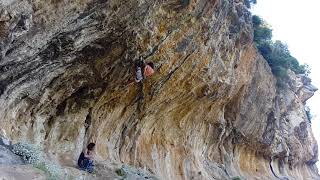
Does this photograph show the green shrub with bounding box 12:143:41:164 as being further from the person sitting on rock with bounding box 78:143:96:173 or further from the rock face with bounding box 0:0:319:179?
the person sitting on rock with bounding box 78:143:96:173

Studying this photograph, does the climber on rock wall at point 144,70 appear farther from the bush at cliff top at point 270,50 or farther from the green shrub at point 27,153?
the bush at cliff top at point 270,50

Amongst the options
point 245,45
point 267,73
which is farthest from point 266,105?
point 245,45

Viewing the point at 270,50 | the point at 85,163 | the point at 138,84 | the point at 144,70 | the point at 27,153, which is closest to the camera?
the point at 27,153

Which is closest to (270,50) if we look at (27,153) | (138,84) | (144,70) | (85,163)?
(138,84)

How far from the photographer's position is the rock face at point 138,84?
576 inches

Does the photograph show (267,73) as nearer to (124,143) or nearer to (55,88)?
(124,143)

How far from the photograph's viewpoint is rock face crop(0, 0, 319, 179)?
14625mm

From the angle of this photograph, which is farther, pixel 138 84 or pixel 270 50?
pixel 270 50

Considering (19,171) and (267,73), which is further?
(267,73)

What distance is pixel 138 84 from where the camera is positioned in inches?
739

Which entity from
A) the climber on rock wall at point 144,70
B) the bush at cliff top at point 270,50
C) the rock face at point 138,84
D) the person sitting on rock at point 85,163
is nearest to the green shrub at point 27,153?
the rock face at point 138,84

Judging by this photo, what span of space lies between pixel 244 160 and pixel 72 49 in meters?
16.7

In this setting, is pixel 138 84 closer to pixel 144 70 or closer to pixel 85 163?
pixel 144 70

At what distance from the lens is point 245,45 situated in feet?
82.3
